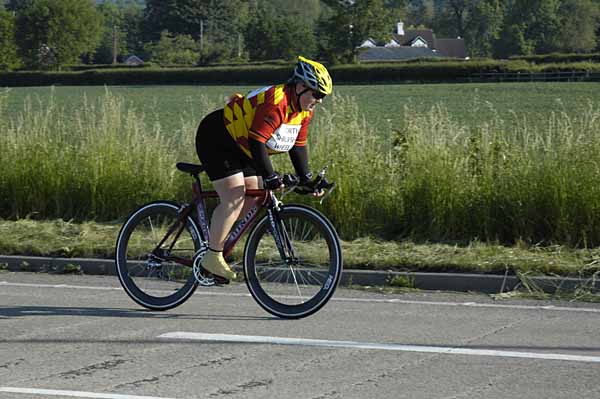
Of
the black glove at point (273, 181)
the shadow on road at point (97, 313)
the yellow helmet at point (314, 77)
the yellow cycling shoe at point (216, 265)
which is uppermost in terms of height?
the yellow helmet at point (314, 77)

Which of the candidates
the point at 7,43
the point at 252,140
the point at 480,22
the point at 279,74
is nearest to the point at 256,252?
the point at 252,140

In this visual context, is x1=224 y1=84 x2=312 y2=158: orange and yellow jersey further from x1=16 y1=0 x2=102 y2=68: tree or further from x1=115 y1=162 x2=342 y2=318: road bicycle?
x1=16 y1=0 x2=102 y2=68: tree

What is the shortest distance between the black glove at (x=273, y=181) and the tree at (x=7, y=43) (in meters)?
131

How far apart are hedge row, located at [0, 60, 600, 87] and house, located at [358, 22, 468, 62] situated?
47.0 metres

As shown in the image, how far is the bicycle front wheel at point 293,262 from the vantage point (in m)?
8.37

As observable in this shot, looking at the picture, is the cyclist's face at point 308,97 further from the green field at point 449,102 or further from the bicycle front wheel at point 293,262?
the green field at point 449,102

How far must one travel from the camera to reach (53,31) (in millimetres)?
137625

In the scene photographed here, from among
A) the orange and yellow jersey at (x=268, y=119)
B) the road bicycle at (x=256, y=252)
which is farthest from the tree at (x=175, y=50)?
the orange and yellow jersey at (x=268, y=119)

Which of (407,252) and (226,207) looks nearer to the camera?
(226,207)

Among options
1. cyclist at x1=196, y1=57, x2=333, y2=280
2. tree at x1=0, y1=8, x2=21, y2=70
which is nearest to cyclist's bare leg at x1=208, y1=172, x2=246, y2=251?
cyclist at x1=196, y1=57, x2=333, y2=280

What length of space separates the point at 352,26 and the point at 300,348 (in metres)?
109

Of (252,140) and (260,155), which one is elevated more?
(252,140)

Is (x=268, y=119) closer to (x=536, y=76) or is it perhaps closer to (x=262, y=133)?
(x=262, y=133)

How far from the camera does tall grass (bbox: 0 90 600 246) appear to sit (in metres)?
12.2
